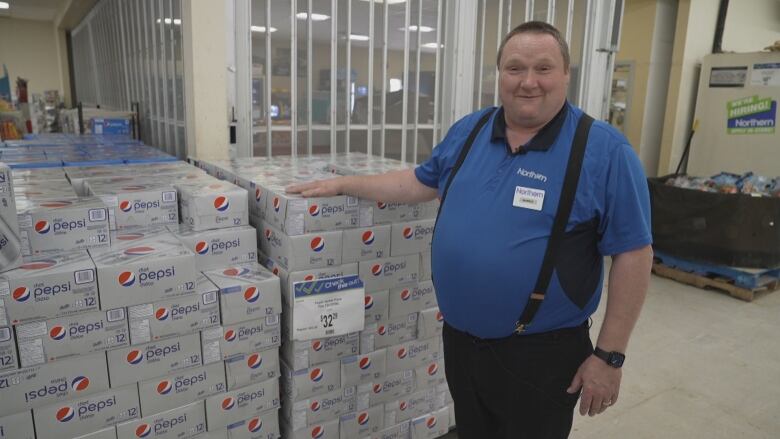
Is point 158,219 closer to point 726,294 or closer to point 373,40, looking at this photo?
point 373,40

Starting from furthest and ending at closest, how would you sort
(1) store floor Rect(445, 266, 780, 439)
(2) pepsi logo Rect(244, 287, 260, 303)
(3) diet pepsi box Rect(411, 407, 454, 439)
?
(1) store floor Rect(445, 266, 780, 439) → (3) diet pepsi box Rect(411, 407, 454, 439) → (2) pepsi logo Rect(244, 287, 260, 303)

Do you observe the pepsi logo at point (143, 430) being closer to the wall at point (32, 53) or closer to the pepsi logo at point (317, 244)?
the pepsi logo at point (317, 244)

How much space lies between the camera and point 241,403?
2.05m

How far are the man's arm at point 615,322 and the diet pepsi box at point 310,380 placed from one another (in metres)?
0.98

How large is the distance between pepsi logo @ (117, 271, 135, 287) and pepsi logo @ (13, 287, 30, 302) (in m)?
0.24

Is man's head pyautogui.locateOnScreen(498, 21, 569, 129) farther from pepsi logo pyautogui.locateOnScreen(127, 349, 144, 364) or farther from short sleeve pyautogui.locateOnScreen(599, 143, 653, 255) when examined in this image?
pepsi logo pyautogui.locateOnScreen(127, 349, 144, 364)

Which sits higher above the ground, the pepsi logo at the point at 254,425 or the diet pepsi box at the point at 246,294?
the diet pepsi box at the point at 246,294

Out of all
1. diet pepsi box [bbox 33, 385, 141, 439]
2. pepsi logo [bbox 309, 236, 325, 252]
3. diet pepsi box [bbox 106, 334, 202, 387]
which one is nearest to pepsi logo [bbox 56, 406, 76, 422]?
diet pepsi box [bbox 33, 385, 141, 439]

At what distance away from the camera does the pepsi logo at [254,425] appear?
210 centimetres

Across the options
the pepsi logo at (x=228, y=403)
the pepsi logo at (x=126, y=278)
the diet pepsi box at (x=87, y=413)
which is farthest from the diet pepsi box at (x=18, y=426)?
the pepsi logo at (x=228, y=403)

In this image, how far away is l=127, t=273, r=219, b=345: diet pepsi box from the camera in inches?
69.2

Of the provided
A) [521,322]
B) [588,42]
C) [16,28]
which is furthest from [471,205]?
[16,28]

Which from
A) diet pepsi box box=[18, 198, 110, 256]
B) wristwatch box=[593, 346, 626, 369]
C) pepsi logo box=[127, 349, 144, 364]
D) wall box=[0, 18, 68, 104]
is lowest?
pepsi logo box=[127, 349, 144, 364]

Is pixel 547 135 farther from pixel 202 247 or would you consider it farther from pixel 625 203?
pixel 202 247
